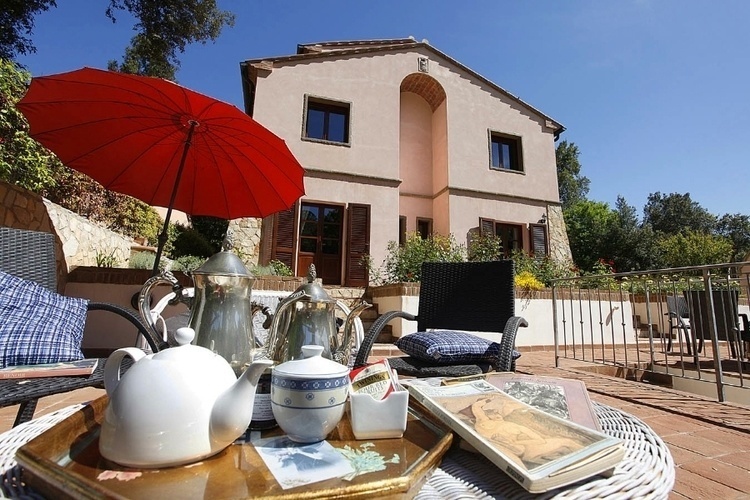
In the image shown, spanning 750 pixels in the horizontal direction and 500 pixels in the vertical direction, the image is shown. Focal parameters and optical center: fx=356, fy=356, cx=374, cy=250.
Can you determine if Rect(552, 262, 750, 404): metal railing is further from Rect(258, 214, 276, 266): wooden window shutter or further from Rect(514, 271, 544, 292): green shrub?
Rect(258, 214, 276, 266): wooden window shutter

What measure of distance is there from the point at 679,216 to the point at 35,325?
39901mm

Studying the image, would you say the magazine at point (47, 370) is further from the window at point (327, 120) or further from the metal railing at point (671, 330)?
the window at point (327, 120)

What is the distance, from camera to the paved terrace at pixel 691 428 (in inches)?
49.8

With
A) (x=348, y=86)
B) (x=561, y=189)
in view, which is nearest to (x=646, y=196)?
(x=561, y=189)

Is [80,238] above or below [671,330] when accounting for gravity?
above

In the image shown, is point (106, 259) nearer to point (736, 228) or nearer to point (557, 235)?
point (557, 235)

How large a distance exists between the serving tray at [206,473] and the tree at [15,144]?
442 centimetres

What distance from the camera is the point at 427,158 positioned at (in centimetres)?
998

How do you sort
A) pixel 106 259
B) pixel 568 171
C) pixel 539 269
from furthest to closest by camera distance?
pixel 568 171 < pixel 539 269 < pixel 106 259

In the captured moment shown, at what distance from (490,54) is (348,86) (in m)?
5.12

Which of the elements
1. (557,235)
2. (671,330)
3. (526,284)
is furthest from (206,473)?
(557,235)

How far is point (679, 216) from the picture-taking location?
3034 centimetres

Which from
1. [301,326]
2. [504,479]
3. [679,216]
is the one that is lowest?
[504,479]

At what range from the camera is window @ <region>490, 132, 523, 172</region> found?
32.5 feet
